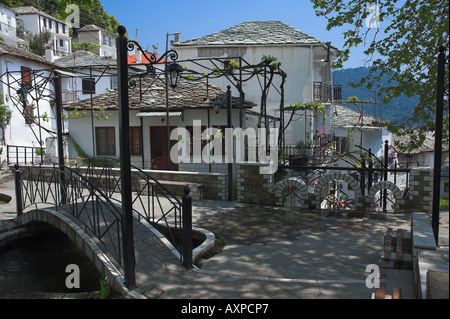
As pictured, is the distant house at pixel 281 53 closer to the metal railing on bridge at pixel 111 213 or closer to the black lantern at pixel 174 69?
the metal railing on bridge at pixel 111 213

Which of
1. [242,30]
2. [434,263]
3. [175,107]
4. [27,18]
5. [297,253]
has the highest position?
[27,18]

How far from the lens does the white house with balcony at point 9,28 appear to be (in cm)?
3634

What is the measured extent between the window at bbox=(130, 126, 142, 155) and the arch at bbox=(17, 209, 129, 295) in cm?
829

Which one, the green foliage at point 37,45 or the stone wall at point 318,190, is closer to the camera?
the stone wall at point 318,190

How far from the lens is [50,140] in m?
17.3

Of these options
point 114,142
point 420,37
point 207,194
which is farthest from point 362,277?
point 114,142

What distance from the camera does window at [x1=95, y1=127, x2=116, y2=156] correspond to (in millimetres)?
16406

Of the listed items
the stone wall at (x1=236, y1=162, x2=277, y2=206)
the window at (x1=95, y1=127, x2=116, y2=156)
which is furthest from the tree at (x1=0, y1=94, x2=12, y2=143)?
the stone wall at (x1=236, y1=162, x2=277, y2=206)

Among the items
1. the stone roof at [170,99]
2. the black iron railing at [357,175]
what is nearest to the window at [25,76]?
the stone roof at [170,99]

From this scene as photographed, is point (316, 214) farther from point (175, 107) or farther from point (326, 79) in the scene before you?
point (326, 79)

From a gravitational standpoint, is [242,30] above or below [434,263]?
above

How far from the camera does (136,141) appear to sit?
16188 mm

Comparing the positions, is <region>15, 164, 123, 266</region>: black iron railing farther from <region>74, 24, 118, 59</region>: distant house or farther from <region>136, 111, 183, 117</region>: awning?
<region>74, 24, 118, 59</region>: distant house

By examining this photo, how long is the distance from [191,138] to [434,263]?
40.5 feet
